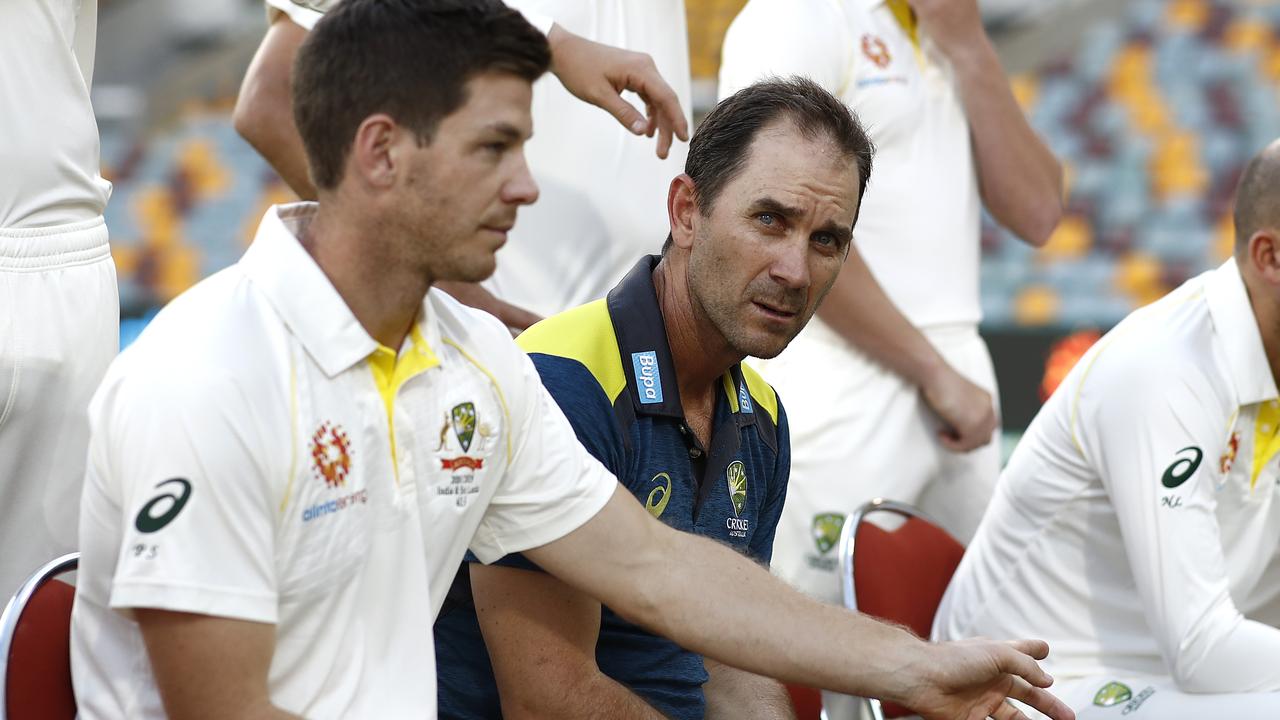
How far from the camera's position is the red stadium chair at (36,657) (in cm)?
171

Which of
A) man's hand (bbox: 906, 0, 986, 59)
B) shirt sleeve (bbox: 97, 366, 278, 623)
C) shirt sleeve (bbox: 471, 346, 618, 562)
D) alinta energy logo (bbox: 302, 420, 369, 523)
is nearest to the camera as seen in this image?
shirt sleeve (bbox: 97, 366, 278, 623)

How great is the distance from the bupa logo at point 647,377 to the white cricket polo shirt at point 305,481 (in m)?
0.31

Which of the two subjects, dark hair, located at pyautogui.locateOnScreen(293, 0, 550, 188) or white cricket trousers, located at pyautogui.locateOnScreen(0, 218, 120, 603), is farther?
white cricket trousers, located at pyautogui.locateOnScreen(0, 218, 120, 603)

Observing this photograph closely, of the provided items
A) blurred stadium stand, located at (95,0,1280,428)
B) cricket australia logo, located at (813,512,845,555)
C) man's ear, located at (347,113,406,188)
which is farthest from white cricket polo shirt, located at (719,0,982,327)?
blurred stadium stand, located at (95,0,1280,428)

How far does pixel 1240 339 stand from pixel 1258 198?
281 mm

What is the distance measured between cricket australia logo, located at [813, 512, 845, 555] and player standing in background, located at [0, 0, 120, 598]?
1.51 m

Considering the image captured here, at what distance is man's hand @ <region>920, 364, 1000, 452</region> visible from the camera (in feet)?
10.5

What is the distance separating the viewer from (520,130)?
1.67 m

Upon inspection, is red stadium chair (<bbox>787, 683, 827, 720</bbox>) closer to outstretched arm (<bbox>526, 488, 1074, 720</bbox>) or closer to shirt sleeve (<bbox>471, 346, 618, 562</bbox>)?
outstretched arm (<bbox>526, 488, 1074, 720</bbox>)

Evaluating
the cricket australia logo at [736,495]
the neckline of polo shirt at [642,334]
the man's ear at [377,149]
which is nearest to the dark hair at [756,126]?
the neckline of polo shirt at [642,334]

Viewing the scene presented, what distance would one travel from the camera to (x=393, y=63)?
1600 mm

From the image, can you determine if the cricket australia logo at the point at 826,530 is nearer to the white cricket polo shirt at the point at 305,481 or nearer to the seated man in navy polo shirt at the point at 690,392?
the seated man in navy polo shirt at the point at 690,392

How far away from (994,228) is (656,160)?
7.40 m

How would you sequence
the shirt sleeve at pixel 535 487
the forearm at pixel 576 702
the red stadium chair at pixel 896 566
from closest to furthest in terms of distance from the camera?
the shirt sleeve at pixel 535 487 < the forearm at pixel 576 702 < the red stadium chair at pixel 896 566
